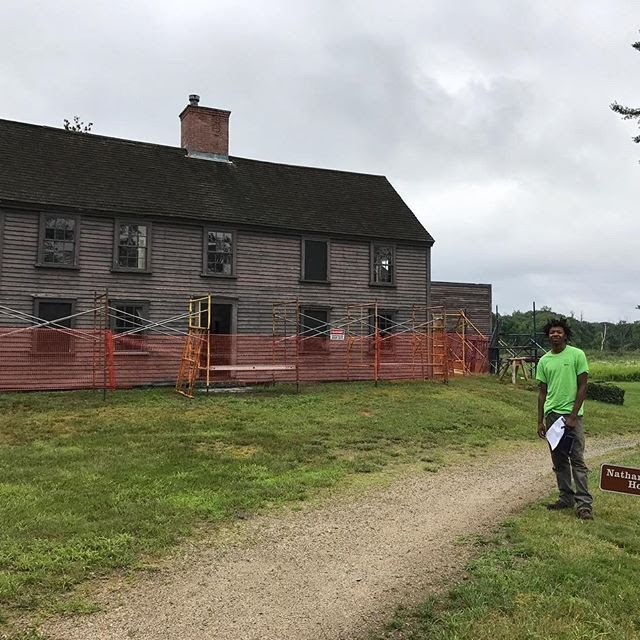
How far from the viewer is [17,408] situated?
1387 centimetres

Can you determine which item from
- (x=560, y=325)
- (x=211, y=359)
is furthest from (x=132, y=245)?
(x=560, y=325)

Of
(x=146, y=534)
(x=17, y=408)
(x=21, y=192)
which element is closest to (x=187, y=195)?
(x=21, y=192)

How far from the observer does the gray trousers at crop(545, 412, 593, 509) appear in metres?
6.64

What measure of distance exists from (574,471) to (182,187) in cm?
1847

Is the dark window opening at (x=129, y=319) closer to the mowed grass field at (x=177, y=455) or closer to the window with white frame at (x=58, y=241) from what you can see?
the window with white frame at (x=58, y=241)

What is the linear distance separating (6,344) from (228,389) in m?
6.20

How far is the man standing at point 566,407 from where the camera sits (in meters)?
6.69

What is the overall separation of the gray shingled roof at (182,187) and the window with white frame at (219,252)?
0.54 meters

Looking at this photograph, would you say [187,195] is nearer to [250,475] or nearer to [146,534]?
[250,475]

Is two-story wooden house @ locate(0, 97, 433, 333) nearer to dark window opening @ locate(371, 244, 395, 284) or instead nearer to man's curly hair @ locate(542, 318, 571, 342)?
dark window opening @ locate(371, 244, 395, 284)

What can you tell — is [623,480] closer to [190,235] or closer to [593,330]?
[190,235]

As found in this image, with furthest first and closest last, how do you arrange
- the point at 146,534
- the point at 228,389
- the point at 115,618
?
the point at 228,389 < the point at 146,534 < the point at 115,618

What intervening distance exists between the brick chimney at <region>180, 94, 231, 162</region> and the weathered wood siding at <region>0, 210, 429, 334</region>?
15.1 feet

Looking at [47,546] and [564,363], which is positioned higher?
[564,363]
